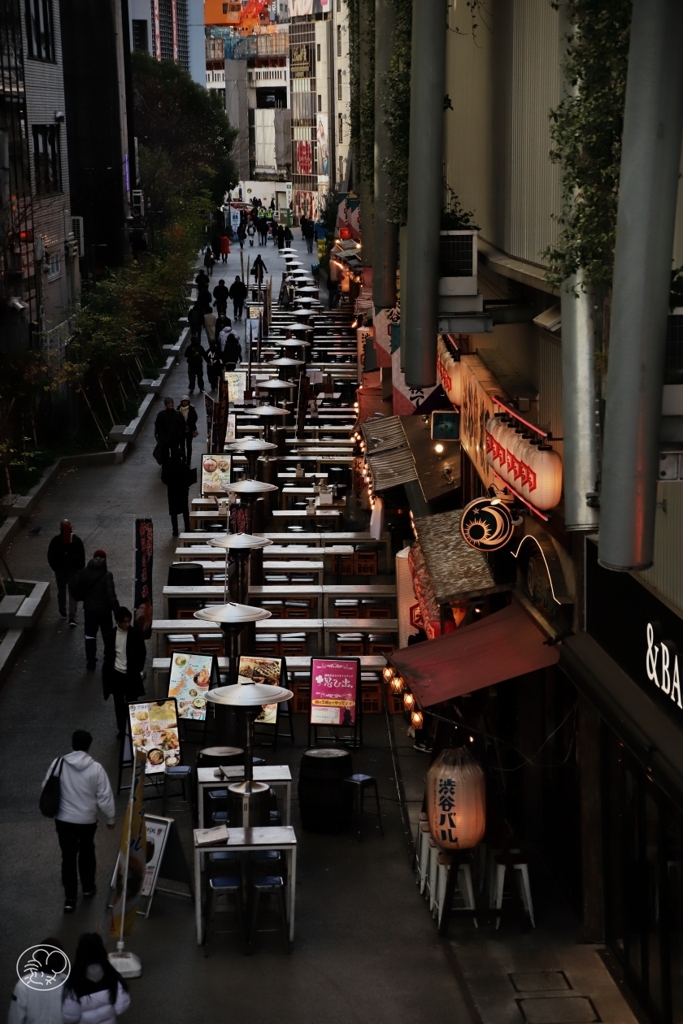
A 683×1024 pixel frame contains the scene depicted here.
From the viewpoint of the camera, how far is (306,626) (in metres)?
19.4

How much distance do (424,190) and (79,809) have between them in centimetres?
595

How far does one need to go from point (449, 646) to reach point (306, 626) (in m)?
6.74

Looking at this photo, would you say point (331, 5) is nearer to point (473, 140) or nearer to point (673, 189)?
point (473, 140)

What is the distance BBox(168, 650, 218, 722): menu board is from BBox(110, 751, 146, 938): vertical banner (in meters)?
4.55

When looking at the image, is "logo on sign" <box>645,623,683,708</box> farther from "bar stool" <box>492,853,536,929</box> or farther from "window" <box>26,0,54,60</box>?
"window" <box>26,0,54,60</box>

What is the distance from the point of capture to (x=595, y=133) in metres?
8.41

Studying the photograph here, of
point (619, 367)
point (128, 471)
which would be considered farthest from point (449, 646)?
point (128, 471)

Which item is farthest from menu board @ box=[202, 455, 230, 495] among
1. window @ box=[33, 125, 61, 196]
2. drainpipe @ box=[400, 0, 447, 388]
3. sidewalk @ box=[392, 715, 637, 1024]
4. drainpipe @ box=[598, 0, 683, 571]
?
drainpipe @ box=[598, 0, 683, 571]

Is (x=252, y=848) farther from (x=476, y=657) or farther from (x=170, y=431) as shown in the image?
(x=170, y=431)

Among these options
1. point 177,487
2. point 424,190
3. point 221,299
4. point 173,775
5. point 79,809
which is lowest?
point 221,299

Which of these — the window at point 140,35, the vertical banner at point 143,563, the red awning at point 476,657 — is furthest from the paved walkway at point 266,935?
the window at point 140,35

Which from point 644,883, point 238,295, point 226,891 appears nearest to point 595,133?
point 644,883

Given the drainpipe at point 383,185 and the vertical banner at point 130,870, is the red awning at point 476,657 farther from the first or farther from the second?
the drainpipe at point 383,185

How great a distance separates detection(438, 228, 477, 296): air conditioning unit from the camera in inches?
548
